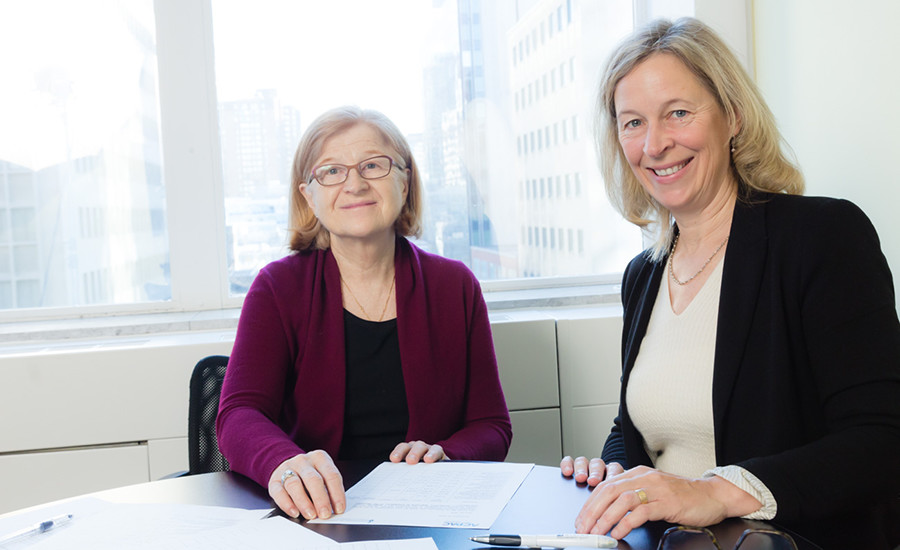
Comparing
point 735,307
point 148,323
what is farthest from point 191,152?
point 735,307

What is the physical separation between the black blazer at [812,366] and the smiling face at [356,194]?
31.8 inches

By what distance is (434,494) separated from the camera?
126cm

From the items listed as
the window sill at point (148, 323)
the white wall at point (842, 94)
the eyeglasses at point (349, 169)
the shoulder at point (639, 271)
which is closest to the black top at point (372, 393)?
the eyeglasses at point (349, 169)

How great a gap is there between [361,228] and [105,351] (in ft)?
3.23

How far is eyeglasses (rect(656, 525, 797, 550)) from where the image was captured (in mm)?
912

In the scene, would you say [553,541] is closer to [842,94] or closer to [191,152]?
[842,94]

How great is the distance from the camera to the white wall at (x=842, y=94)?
1.99m

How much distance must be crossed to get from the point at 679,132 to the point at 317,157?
2.80ft

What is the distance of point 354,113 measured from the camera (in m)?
1.90

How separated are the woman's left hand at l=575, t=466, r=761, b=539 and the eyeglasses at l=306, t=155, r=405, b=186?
40.1 inches

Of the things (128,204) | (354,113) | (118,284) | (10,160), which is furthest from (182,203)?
(354,113)

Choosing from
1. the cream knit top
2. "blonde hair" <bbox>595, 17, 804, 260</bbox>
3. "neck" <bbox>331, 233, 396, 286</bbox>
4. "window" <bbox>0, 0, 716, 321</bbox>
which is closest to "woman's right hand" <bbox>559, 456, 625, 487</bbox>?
the cream knit top

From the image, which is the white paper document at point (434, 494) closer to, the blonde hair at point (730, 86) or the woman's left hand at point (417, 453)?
the woman's left hand at point (417, 453)

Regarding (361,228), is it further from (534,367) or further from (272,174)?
(272,174)
